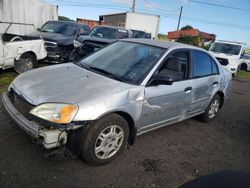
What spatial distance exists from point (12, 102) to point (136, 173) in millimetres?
1974

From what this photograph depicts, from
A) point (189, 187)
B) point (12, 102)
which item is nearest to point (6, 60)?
point (12, 102)

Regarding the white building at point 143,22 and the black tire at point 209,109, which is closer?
the black tire at point 209,109

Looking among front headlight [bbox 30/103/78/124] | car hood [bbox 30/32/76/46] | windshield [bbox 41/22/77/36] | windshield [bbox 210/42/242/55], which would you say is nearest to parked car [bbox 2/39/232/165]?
front headlight [bbox 30/103/78/124]

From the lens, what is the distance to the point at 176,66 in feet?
13.8

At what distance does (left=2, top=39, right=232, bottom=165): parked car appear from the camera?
116 inches

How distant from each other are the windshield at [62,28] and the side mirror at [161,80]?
7.69 m

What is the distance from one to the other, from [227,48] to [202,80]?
36.9ft

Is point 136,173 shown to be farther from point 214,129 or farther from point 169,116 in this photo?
point 214,129

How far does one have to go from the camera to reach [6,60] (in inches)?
281

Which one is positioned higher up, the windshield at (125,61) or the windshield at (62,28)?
the windshield at (125,61)

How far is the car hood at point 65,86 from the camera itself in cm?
306

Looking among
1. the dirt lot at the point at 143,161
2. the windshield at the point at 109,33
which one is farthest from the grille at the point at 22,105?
A: the windshield at the point at 109,33

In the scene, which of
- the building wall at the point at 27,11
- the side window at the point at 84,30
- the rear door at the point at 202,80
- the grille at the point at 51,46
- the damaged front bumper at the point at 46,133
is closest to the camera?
the damaged front bumper at the point at 46,133

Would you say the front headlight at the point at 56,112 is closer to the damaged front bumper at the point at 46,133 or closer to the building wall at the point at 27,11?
the damaged front bumper at the point at 46,133
